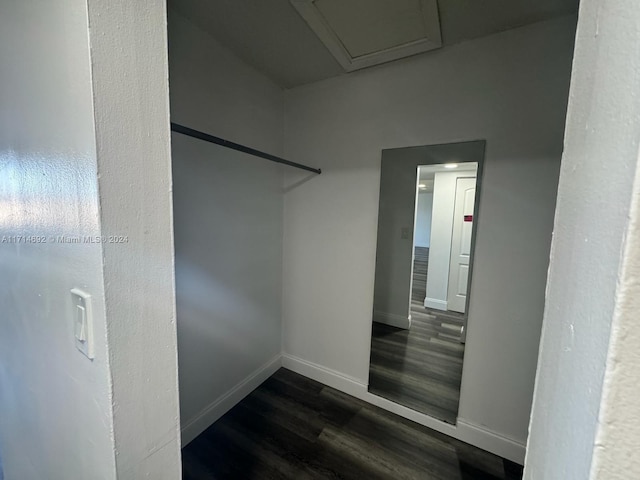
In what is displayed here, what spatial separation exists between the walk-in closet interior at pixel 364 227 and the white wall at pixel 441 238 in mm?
11

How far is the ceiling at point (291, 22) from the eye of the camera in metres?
1.23

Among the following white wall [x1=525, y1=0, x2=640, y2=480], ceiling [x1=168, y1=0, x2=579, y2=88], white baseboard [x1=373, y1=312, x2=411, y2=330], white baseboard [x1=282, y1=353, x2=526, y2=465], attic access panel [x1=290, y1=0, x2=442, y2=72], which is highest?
ceiling [x1=168, y1=0, x2=579, y2=88]

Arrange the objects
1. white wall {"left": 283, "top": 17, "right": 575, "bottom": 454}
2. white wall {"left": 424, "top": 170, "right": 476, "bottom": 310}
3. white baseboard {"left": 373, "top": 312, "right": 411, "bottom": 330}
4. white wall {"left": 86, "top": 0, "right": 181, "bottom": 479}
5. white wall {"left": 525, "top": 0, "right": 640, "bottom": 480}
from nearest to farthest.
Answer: white wall {"left": 525, "top": 0, "right": 640, "bottom": 480} < white wall {"left": 86, "top": 0, "right": 181, "bottom": 479} < white wall {"left": 283, "top": 17, "right": 575, "bottom": 454} < white wall {"left": 424, "top": 170, "right": 476, "bottom": 310} < white baseboard {"left": 373, "top": 312, "right": 411, "bottom": 330}

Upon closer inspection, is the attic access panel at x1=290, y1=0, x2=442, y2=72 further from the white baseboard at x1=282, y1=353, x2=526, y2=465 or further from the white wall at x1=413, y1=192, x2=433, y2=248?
the white baseboard at x1=282, y1=353, x2=526, y2=465

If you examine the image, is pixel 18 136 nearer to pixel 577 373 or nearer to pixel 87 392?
pixel 87 392

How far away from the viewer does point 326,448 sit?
1.51 metres

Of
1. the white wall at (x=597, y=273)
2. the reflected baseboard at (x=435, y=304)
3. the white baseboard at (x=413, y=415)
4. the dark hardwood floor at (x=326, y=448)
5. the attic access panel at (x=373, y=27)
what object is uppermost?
the attic access panel at (x=373, y=27)

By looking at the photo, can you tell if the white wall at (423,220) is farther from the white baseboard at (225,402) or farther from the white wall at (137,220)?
the white wall at (137,220)

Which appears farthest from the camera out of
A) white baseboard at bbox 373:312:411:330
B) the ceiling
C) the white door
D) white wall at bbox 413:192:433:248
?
white baseboard at bbox 373:312:411:330

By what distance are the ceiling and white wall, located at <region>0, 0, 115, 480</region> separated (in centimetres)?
94

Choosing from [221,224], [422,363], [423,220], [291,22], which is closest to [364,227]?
[423,220]

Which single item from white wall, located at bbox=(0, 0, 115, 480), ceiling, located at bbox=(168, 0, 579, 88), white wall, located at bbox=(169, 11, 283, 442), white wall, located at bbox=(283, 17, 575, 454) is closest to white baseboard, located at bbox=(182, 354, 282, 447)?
white wall, located at bbox=(169, 11, 283, 442)

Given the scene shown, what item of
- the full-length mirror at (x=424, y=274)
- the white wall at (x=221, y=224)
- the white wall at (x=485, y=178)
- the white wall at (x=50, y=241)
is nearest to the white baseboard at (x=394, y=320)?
the full-length mirror at (x=424, y=274)

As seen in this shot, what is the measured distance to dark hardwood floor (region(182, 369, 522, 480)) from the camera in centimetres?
138
